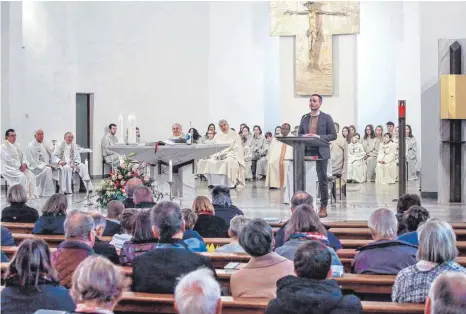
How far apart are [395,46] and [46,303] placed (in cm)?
1627

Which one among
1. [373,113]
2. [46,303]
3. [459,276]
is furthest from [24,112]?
[459,276]

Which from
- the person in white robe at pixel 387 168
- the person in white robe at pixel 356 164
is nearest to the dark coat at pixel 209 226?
the person in white robe at pixel 387 168

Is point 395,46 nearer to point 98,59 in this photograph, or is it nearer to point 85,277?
point 98,59

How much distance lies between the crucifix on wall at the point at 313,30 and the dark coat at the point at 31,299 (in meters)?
14.1

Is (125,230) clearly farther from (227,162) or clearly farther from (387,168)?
(387,168)

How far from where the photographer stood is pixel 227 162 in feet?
44.4

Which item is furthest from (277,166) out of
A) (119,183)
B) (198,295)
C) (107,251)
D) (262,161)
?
(198,295)

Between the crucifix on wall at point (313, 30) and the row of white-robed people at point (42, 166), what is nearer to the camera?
the row of white-robed people at point (42, 166)

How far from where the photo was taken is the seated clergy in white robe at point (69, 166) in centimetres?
1347

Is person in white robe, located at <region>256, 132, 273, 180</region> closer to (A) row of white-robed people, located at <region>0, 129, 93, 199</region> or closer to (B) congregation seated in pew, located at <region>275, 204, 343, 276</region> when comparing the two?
(A) row of white-robed people, located at <region>0, 129, 93, 199</region>

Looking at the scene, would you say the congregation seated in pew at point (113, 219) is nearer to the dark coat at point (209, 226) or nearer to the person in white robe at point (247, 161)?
the dark coat at point (209, 226)

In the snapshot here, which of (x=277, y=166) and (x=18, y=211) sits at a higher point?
(x=277, y=166)

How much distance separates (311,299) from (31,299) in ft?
4.01

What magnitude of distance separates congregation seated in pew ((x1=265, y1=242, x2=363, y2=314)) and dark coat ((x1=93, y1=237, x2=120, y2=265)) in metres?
1.87
